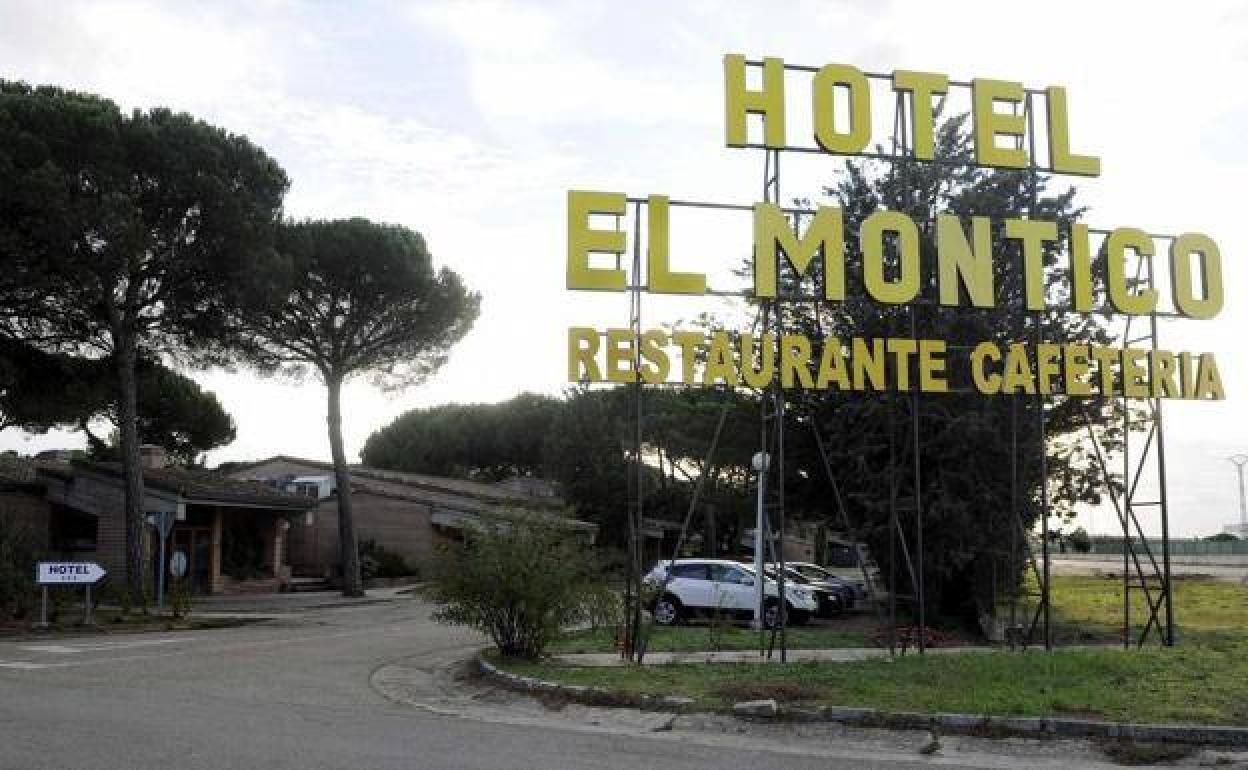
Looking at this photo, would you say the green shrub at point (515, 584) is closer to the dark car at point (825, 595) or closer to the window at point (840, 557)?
the dark car at point (825, 595)

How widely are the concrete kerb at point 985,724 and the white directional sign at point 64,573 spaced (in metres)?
14.1

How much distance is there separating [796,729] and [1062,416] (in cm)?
1703

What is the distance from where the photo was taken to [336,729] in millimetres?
10445

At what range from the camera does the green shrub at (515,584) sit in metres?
15.1

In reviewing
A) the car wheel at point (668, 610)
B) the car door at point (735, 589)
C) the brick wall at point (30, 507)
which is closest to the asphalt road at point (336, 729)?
the car wheel at point (668, 610)

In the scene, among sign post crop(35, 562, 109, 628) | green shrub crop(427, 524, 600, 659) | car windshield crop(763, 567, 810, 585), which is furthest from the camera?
car windshield crop(763, 567, 810, 585)

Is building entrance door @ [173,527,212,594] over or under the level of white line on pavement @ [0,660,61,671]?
over

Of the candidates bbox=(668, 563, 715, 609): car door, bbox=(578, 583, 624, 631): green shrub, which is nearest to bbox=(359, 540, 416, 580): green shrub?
bbox=(668, 563, 715, 609): car door

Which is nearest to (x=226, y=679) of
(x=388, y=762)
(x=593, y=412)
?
(x=388, y=762)

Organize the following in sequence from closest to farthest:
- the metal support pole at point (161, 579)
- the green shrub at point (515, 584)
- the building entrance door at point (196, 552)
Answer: the green shrub at point (515, 584) < the metal support pole at point (161, 579) < the building entrance door at point (196, 552)

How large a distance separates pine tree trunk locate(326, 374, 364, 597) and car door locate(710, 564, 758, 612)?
604 inches

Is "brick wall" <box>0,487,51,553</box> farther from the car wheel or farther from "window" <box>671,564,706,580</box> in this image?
"window" <box>671,564,706,580</box>

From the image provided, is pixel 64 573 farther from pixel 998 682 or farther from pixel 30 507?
pixel 998 682

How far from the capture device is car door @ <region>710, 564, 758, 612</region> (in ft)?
77.6
